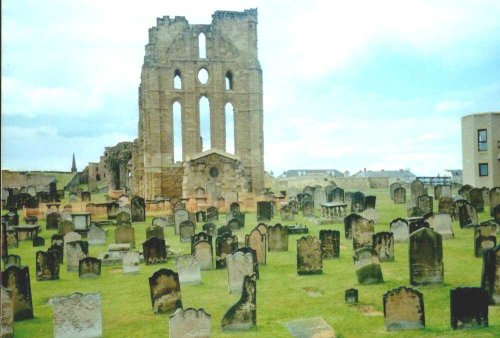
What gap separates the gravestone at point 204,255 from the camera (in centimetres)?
1426

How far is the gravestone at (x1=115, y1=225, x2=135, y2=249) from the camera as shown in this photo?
18.8m

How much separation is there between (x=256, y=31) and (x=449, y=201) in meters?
24.1

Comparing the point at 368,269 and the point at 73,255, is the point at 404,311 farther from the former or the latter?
the point at 73,255

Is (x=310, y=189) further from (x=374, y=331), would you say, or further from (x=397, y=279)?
(x=374, y=331)

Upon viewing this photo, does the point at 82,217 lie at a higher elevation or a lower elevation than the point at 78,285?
higher

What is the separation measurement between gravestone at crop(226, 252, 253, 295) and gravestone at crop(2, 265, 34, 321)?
3.98m

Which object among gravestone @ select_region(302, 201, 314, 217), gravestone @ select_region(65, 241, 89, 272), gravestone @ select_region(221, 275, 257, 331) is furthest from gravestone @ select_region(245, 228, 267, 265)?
gravestone @ select_region(302, 201, 314, 217)

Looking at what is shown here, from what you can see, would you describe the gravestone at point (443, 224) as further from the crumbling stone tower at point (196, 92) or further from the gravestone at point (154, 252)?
the crumbling stone tower at point (196, 92)

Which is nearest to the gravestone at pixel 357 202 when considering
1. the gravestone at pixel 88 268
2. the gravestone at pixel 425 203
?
the gravestone at pixel 425 203

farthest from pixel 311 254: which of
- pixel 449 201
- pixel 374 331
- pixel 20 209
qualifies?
pixel 20 209

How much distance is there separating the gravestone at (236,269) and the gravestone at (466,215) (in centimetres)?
1068

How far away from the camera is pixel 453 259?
13.9 m

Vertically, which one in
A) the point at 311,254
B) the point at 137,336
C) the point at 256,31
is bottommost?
the point at 137,336

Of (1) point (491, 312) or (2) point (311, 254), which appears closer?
(1) point (491, 312)
